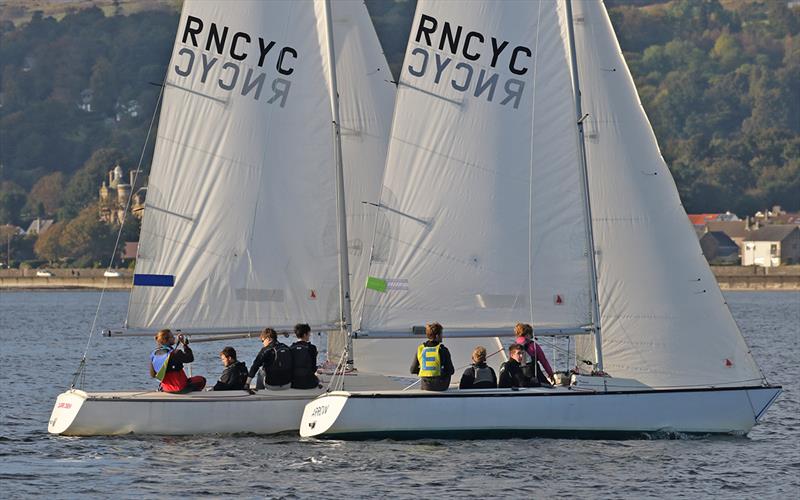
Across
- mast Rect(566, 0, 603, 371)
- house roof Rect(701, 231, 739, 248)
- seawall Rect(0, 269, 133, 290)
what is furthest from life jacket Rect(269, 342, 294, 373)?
house roof Rect(701, 231, 739, 248)

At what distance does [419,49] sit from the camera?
Result: 2342 cm

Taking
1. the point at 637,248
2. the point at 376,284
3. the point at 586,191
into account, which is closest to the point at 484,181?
the point at 586,191

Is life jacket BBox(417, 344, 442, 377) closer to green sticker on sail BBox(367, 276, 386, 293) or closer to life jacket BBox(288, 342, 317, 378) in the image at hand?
green sticker on sail BBox(367, 276, 386, 293)

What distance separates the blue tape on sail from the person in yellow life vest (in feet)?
13.9

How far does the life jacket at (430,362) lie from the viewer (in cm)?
2234

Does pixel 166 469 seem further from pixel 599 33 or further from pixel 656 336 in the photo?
pixel 599 33

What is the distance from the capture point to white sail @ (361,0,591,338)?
922 inches

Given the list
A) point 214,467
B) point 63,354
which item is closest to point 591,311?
point 214,467

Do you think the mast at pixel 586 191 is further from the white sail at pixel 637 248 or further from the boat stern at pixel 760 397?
the boat stern at pixel 760 397

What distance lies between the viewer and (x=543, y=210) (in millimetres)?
23578

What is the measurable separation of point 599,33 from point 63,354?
29347mm

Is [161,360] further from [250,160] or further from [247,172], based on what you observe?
[250,160]

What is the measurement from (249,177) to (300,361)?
3292 millimetres

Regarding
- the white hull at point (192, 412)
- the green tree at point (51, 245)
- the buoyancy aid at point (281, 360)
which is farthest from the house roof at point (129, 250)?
the buoyancy aid at point (281, 360)
